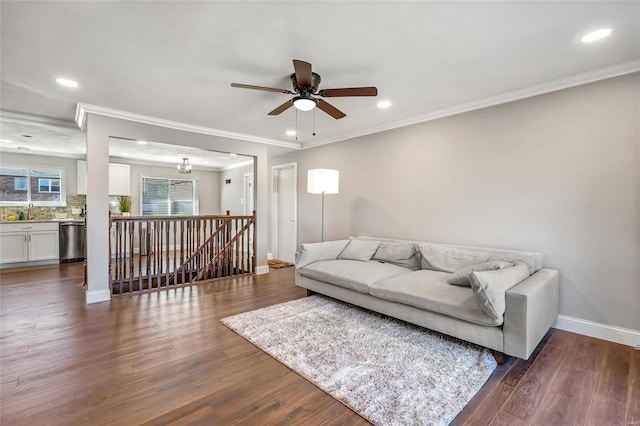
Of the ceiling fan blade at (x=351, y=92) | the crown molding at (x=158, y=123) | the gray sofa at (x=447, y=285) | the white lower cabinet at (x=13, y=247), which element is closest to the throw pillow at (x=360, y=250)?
the gray sofa at (x=447, y=285)

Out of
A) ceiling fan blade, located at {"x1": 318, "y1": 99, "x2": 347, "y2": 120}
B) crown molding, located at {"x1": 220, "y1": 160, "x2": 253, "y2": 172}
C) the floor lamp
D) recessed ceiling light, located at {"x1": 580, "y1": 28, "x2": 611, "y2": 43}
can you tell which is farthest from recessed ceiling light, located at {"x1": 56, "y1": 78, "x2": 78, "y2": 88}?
crown molding, located at {"x1": 220, "y1": 160, "x2": 253, "y2": 172}

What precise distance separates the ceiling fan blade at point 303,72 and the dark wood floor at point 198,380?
2.25 metres

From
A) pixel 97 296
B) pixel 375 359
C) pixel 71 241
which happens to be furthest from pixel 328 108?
pixel 71 241

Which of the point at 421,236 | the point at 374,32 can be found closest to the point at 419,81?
the point at 374,32

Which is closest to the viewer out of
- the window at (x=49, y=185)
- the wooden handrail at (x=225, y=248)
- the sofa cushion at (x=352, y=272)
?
the sofa cushion at (x=352, y=272)

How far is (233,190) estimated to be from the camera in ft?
28.2

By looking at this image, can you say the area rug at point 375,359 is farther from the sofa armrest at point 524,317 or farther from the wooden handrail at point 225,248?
the wooden handrail at point 225,248

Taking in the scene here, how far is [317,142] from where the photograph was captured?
5.61 m

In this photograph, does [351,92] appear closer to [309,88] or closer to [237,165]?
[309,88]

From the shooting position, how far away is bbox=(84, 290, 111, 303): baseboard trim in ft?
12.2

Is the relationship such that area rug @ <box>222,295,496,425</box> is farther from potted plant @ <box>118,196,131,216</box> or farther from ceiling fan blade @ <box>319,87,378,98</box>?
potted plant @ <box>118,196,131,216</box>

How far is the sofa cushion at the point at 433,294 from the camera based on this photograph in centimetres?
236

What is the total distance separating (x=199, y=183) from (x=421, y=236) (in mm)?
7148

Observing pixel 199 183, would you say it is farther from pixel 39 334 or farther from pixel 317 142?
pixel 39 334
